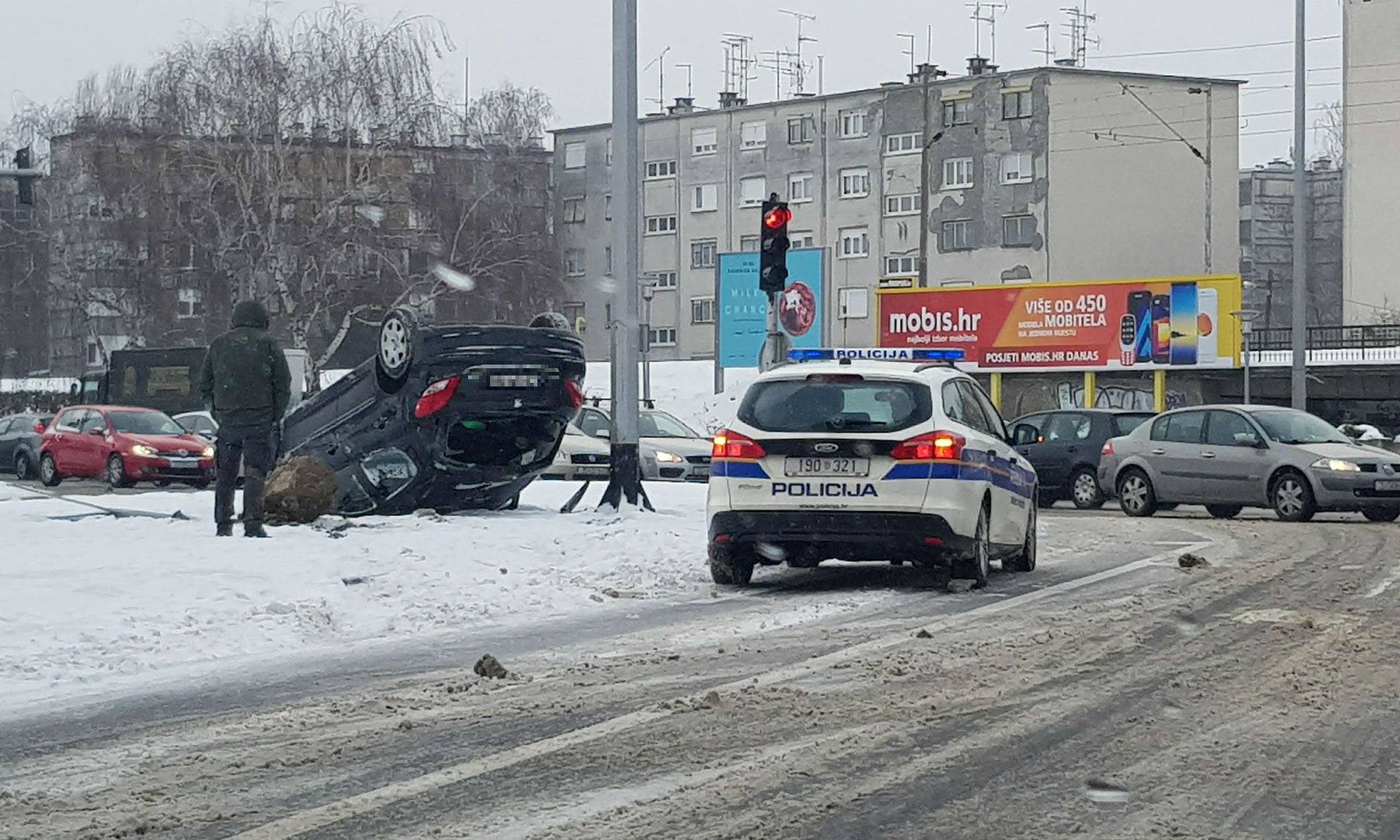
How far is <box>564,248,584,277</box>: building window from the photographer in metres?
91.6

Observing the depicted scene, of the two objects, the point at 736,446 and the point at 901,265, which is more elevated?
the point at 901,265

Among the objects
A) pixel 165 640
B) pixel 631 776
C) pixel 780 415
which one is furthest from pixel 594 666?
pixel 780 415

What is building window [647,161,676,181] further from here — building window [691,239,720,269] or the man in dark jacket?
the man in dark jacket

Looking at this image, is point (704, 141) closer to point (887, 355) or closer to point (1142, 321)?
point (1142, 321)

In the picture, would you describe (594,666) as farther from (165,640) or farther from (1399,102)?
(1399,102)

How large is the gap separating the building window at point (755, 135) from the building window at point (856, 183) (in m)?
4.31

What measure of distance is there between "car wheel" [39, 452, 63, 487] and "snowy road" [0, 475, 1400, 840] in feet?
76.4

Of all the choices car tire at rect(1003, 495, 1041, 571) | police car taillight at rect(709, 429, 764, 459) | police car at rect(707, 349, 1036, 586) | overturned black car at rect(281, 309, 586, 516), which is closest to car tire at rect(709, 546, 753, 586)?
police car at rect(707, 349, 1036, 586)

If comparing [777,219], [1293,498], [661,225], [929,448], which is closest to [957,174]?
[661,225]

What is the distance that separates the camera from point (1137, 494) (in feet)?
84.3

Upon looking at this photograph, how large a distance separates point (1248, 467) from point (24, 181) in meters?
22.7

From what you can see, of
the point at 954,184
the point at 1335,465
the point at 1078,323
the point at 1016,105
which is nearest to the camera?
the point at 1335,465

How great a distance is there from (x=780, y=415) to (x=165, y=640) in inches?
188

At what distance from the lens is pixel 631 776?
652cm
